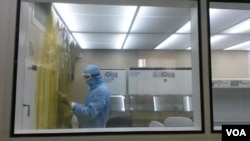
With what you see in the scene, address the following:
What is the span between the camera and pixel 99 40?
413 cm

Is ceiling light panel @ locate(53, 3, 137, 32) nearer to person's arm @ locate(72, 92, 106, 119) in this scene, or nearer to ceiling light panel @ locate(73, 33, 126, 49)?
ceiling light panel @ locate(73, 33, 126, 49)

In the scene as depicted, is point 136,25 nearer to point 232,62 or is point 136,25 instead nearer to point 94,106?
point 94,106

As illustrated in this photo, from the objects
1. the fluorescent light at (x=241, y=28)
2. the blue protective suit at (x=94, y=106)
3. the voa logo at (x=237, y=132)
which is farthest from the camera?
the fluorescent light at (x=241, y=28)

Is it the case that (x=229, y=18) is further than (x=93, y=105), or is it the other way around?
(x=229, y=18)

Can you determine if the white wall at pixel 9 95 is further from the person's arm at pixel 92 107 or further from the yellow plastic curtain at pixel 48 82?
the person's arm at pixel 92 107

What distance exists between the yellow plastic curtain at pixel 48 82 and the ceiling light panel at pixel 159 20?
0.99 meters

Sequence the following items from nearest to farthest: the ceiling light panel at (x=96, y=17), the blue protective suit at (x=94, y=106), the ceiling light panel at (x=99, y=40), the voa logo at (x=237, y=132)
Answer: the voa logo at (x=237, y=132) < the blue protective suit at (x=94, y=106) < the ceiling light panel at (x=96, y=17) < the ceiling light panel at (x=99, y=40)

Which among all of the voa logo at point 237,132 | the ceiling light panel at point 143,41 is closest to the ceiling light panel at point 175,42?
the ceiling light panel at point 143,41

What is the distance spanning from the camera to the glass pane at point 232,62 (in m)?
2.47

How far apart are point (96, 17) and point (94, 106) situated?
4.00 ft

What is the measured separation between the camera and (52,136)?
127cm

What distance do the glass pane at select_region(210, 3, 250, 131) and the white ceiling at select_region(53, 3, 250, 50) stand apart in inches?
0.5

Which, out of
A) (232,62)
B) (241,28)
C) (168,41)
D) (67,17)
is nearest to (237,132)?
(67,17)

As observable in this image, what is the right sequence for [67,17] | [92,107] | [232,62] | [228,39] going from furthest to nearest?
[232,62] → [228,39] → [67,17] → [92,107]
